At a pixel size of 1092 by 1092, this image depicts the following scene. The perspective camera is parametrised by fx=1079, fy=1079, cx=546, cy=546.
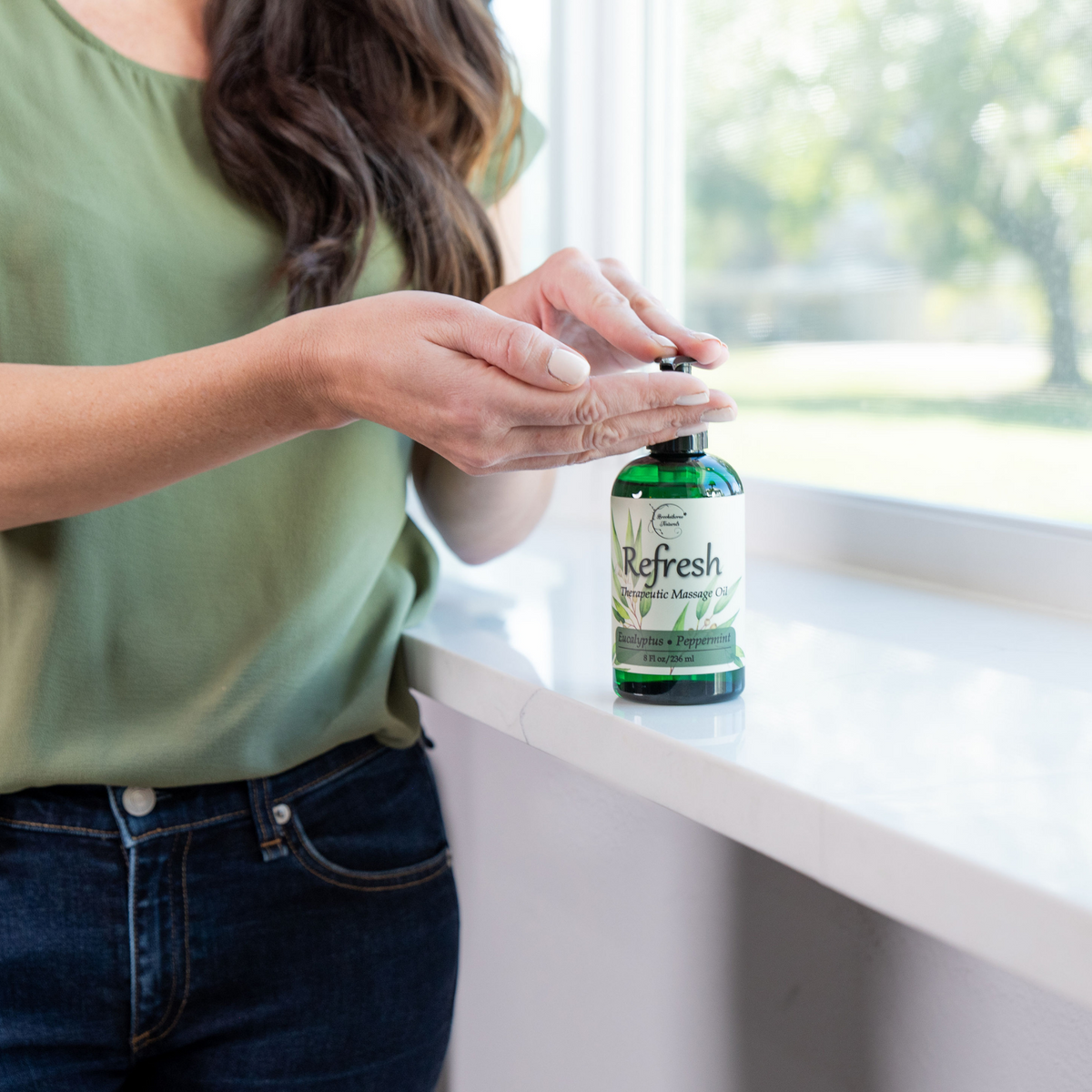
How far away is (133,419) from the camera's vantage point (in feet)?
1.72

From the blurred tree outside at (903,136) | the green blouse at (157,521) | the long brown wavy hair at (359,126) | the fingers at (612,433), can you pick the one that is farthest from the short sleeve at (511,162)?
the fingers at (612,433)

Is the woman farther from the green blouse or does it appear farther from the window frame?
the window frame

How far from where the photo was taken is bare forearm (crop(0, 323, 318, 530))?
0.51m

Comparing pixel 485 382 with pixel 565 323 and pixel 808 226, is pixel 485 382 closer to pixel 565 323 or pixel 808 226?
pixel 565 323

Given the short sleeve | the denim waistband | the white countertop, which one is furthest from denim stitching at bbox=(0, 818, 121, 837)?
the short sleeve

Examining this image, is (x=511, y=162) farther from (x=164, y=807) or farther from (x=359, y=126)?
(x=164, y=807)

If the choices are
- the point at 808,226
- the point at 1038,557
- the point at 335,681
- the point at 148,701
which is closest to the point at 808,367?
the point at 808,226

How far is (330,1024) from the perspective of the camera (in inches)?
26.5

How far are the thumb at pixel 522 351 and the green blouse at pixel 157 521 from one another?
9.4 inches

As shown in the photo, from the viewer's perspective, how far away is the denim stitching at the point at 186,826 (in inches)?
24.2

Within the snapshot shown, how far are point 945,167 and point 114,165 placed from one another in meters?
0.60

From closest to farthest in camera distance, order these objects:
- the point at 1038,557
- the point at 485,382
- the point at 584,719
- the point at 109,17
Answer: the point at 485,382
the point at 584,719
the point at 109,17
the point at 1038,557

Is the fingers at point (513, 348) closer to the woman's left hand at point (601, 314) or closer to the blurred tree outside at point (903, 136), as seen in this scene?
the woman's left hand at point (601, 314)

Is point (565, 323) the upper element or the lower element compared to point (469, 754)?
upper
